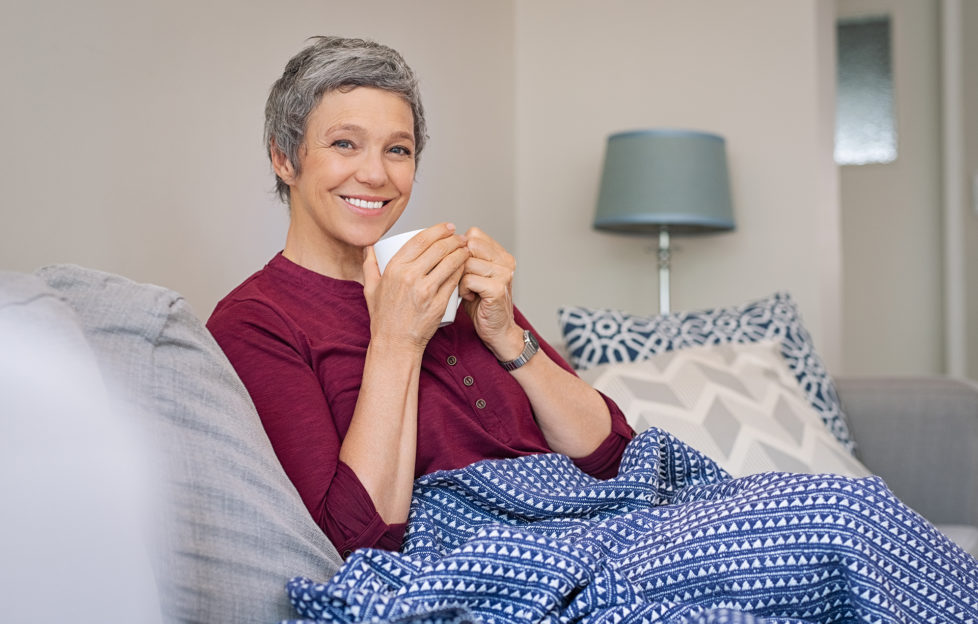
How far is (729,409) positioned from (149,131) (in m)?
1.11

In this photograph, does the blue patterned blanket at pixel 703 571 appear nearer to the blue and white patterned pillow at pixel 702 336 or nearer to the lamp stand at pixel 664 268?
the blue and white patterned pillow at pixel 702 336

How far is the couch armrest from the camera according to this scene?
194cm

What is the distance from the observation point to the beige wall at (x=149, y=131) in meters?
1.31

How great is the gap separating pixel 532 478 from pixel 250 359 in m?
0.35

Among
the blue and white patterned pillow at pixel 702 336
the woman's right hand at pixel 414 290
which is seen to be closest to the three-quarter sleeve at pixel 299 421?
the woman's right hand at pixel 414 290

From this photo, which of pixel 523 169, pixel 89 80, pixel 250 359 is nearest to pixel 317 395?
pixel 250 359

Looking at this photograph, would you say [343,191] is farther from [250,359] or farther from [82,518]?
[82,518]

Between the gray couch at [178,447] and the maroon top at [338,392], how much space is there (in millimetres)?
135

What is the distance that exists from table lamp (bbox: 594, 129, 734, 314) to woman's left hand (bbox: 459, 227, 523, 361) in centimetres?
153

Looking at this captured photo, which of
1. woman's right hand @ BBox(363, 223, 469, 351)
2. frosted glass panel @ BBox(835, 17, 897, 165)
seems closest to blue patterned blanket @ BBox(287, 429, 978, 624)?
woman's right hand @ BBox(363, 223, 469, 351)

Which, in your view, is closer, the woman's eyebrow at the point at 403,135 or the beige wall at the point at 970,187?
the woman's eyebrow at the point at 403,135

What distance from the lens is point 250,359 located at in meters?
1.12

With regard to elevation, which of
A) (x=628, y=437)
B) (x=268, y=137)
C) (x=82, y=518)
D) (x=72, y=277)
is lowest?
(x=628, y=437)

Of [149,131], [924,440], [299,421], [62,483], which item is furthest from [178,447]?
[924,440]
